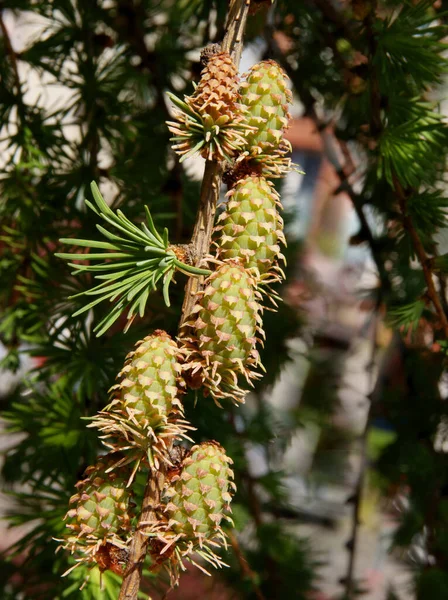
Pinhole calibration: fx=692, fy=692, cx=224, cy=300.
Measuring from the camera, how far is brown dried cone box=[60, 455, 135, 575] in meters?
0.24

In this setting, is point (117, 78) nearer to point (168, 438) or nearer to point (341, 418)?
point (168, 438)

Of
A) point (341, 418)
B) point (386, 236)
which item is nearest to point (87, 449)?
point (386, 236)

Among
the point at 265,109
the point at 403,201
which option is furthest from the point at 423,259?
the point at 265,109

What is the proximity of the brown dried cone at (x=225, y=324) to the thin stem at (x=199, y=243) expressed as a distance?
0.02 m

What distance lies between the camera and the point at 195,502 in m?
0.23

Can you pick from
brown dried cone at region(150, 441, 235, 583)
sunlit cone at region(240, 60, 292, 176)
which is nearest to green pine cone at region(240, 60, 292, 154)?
sunlit cone at region(240, 60, 292, 176)

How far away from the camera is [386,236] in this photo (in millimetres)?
586

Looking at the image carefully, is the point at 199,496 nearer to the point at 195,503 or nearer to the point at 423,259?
the point at 195,503

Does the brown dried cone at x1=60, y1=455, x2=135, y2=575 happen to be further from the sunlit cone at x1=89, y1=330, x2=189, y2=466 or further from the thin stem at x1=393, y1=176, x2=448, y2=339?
the thin stem at x1=393, y1=176, x2=448, y2=339

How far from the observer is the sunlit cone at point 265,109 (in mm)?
253

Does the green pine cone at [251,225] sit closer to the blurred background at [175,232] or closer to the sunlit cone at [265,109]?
the sunlit cone at [265,109]

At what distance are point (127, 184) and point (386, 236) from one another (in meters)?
0.25

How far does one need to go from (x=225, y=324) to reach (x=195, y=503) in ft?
0.20

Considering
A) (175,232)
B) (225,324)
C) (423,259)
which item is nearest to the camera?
(225,324)
